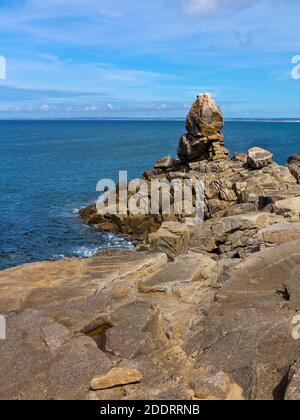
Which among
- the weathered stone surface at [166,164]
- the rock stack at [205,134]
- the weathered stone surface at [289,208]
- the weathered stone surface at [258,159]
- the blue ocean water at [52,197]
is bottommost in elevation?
the blue ocean water at [52,197]

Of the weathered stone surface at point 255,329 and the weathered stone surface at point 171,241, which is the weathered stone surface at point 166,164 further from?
the weathered stone surface at point 255,329

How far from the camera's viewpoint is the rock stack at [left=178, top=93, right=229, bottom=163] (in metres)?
53.2

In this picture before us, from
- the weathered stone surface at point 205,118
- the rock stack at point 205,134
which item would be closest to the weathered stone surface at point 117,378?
the rock stack at point 205,134

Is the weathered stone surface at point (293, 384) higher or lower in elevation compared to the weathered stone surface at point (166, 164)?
lower

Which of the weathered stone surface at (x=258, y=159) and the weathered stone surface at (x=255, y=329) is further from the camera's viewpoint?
the weathered stone surface at (x=258, y=159)

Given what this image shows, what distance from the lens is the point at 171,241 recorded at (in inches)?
1077

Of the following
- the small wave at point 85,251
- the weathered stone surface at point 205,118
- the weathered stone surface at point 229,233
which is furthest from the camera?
the weathered stone surface at point 205,118

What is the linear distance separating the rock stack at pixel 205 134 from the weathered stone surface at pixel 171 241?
85.4 feet

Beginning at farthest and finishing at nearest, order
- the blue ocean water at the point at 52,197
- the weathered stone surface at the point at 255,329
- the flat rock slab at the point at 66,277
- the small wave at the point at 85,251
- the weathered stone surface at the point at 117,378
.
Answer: the blue ocean water at the point at 52,197 < the small wave at the point at 85,251 < the flat rock slab at the point at 66,277 < the weathered stone surface at the point at 255,329 < the weathered stone surface at the point at 117,378

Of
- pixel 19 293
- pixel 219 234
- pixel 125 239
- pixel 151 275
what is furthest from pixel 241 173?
pixel 19 293

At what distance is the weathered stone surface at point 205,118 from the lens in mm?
53438

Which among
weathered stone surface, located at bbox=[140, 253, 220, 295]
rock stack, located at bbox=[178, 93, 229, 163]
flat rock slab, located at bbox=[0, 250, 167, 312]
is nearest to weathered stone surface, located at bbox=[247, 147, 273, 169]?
rock stack, located at bbox=[178, 93, 229, 163]

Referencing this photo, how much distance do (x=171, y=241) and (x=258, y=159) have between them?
2005cm

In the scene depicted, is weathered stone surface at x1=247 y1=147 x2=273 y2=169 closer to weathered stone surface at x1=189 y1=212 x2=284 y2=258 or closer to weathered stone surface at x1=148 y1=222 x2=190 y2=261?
weathered stone surface at x1=189 y1=212 x2=284 y2=258
